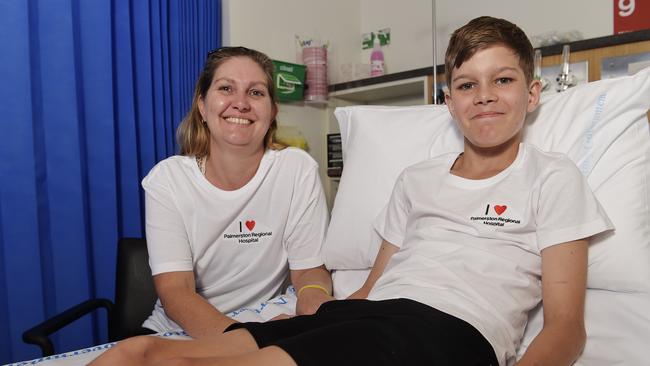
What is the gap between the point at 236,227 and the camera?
4.43ft

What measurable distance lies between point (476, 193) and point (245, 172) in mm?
640

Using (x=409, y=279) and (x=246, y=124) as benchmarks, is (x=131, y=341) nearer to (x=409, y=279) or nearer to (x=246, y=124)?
(x=409, y=279)

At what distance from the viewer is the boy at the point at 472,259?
788mm

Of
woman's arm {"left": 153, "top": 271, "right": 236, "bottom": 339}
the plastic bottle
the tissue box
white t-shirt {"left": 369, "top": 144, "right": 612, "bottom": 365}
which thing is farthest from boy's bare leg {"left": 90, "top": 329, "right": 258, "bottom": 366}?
the plastic bottle

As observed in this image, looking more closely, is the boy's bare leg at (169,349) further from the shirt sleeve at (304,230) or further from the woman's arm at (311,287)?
the shirt sleeve at (304,230)

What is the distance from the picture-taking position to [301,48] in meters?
2.75

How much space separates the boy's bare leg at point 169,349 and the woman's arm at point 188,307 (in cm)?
21

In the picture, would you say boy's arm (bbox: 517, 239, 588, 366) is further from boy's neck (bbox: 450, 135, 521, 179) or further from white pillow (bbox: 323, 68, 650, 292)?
boy's neck (bbox: 450, 135, 521, 179)

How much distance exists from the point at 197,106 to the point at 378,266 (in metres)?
0.72

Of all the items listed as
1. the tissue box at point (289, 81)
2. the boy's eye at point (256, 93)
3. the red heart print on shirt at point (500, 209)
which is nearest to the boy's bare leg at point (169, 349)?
the red heart print on shirt at point (500, 209)

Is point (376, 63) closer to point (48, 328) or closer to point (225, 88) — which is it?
point (225, 88)

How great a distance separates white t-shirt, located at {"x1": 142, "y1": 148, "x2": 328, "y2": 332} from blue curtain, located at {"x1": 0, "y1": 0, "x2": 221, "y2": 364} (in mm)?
573

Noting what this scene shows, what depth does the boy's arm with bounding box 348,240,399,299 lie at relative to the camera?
1184mm

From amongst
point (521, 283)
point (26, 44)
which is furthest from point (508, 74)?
point (26, 44)
